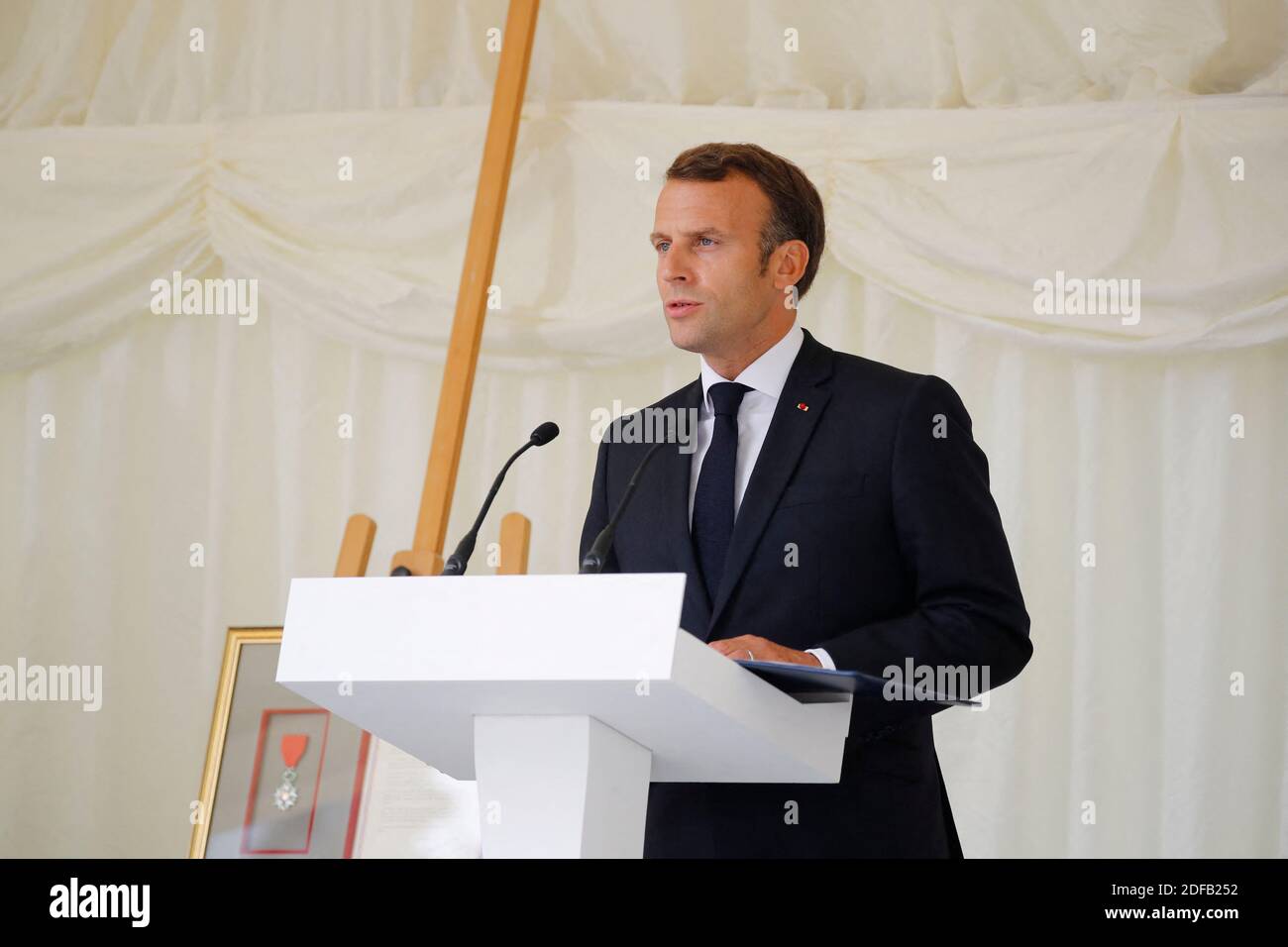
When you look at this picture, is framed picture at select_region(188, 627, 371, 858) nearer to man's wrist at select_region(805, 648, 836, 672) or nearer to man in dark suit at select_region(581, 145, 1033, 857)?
man in dark suit at select_region(581, 145, 1033, 857)

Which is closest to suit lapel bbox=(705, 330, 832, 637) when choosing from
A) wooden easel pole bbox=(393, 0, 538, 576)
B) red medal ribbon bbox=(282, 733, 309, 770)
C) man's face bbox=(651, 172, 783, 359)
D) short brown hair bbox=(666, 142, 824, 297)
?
man's face bbox=(651, 172, 783, 359)

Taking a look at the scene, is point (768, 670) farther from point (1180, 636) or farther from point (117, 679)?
point (117, 679)

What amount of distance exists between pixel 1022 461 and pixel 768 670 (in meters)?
2.30

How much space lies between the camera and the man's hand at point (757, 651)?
66.5 inches

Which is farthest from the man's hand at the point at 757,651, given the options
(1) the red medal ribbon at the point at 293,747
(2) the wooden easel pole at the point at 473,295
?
(1) the red medal ribbon at the point at 293,747

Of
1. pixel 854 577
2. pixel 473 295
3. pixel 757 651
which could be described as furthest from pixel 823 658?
pixel 473 295

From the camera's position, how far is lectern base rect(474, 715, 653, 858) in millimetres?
1554

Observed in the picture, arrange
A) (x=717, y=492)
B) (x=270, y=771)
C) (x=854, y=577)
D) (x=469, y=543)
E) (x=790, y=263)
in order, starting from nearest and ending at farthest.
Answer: (x=469, y=543), (x=854, y=577), (x=717, y=492), (x=790, y=263), (x=270, y=771)

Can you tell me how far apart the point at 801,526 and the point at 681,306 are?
0.43 metres

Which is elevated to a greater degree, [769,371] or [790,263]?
[790,263]

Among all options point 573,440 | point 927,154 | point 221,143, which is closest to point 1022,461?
point 927,154

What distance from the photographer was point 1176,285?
3.59 meters

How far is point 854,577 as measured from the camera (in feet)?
6.76

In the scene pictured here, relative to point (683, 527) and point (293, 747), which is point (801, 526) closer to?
point (683, 527)
